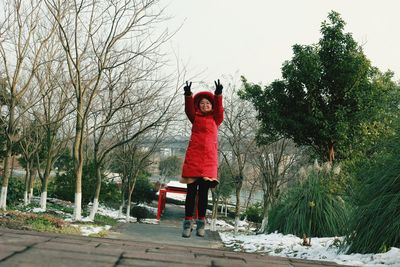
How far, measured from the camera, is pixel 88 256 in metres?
3.18

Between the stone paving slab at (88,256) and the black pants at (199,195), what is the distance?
1.22 metres

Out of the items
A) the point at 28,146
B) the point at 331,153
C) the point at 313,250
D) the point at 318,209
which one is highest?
the point at 331,153

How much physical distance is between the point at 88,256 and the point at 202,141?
2.31 m

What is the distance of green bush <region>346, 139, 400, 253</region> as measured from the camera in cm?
582

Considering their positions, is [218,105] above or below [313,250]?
above

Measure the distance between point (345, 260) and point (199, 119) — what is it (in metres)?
→ 2.61

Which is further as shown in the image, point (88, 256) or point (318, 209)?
point (318, 209)

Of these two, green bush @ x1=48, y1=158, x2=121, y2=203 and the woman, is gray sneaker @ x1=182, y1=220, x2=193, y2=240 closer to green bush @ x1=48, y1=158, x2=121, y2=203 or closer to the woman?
the woman

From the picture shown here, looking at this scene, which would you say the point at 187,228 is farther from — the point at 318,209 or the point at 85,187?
the point at 85,187

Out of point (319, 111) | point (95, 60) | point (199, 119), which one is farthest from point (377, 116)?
point (199, 119)

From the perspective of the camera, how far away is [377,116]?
15.5 m

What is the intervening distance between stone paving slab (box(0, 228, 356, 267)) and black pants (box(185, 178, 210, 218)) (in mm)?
1216

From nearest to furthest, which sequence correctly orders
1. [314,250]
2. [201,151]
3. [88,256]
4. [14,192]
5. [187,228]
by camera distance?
[88,256]
[201,151]
[187,228]
[314,250]
[14,192]

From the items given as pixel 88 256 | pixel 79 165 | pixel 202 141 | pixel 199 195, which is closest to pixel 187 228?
pixel 199 195
